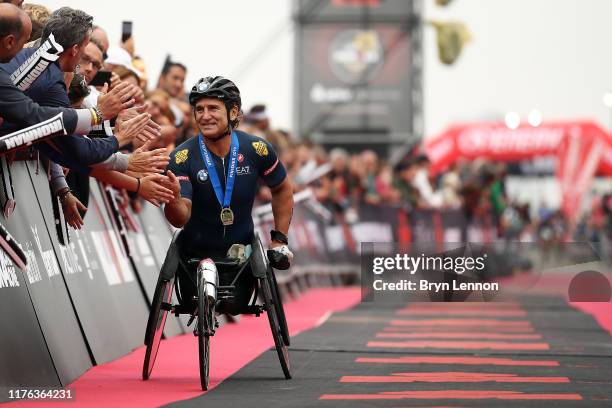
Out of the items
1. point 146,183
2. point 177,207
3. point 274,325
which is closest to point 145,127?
point 146,183

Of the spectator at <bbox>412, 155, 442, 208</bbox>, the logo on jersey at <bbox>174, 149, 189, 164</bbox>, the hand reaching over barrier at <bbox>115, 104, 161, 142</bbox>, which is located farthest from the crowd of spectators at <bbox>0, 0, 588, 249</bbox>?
the spectator at <bbox>412, 155, 442, 208</bbox>

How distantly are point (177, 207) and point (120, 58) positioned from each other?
360 centimetres

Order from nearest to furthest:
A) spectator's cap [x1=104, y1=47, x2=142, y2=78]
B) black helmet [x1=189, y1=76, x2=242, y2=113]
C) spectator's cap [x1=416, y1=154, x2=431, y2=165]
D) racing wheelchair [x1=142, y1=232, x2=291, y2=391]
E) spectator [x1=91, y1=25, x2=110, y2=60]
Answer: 1. racing wheelchair [x1=142, y1=232, x2=291, y2=391]
2. black helmet [x1=189, y1=76, x2=242, y2=113]
3. spectator [x1=91, y1=25, x2=110, y2=60]
4. spectator's cap [x1=104, y1=47, x2=142, y2=78]
5. spectator's cap [x1=416, y1=154, x2=431, y2=165]

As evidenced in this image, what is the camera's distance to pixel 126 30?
1338cm

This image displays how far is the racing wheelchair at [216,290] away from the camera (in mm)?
9820

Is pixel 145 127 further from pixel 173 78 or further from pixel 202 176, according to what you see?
pixel 173 78

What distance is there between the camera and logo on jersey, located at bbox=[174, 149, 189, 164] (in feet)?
33.0

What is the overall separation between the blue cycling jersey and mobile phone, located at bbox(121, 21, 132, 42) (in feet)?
11.2

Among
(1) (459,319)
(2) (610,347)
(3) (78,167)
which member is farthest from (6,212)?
(1) (459,319)

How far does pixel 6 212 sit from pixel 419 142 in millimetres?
32296

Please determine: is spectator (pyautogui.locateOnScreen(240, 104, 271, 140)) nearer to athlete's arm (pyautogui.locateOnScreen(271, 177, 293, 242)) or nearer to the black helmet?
athlete's arm (pyautogui.locateOnScreen(271, 177, 293, 242))

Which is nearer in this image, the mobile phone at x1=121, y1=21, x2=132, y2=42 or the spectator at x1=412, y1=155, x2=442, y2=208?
the mobile phone at x1=121, y1=21, x2=132, y2=42

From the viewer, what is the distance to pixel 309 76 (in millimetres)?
42812

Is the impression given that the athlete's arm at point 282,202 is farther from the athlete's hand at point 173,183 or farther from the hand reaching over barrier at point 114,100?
the hand reaching over barrier at point 114,100
